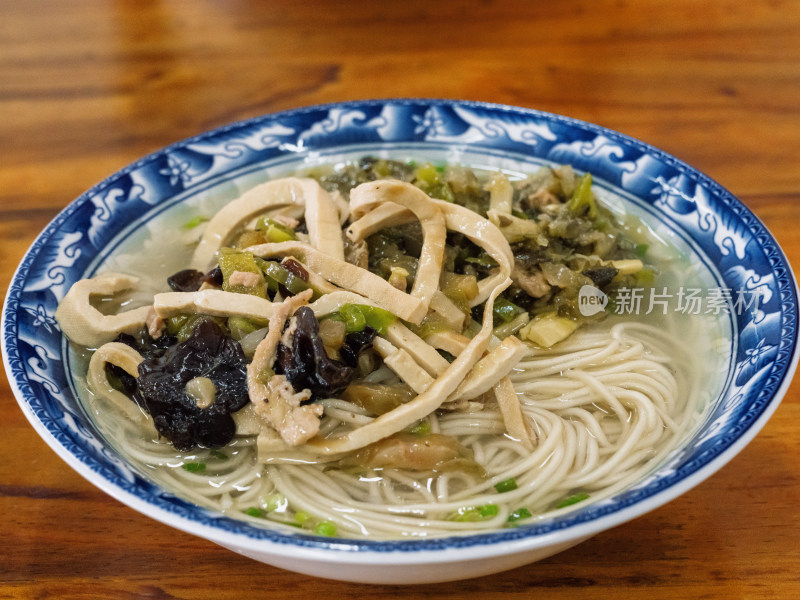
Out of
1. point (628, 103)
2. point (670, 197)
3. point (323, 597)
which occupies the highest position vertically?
point (628, 103)

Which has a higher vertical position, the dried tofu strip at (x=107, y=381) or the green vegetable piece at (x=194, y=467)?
the dried tofu strip at (x=107, y=381)

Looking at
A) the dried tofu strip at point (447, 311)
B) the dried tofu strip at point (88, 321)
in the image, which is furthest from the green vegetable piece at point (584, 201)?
the dried tofu strip at point (88, 321)

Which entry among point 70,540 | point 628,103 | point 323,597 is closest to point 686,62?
point 628,103

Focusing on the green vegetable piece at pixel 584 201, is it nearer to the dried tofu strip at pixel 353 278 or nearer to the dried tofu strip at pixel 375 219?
the dried tofu strip at pixel 375 219

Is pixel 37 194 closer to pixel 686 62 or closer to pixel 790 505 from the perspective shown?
pixel 790 505

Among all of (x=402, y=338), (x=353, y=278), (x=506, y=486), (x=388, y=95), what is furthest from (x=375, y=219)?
(x=388, y=95)

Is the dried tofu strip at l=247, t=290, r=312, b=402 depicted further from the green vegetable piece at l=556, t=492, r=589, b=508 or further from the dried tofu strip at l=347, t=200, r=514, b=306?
the green vegetable piece at l=556, t=492, r=589, b=508

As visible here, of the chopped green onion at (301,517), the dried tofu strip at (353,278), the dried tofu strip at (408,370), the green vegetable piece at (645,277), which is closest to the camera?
the chopped green onion at (301,517)
